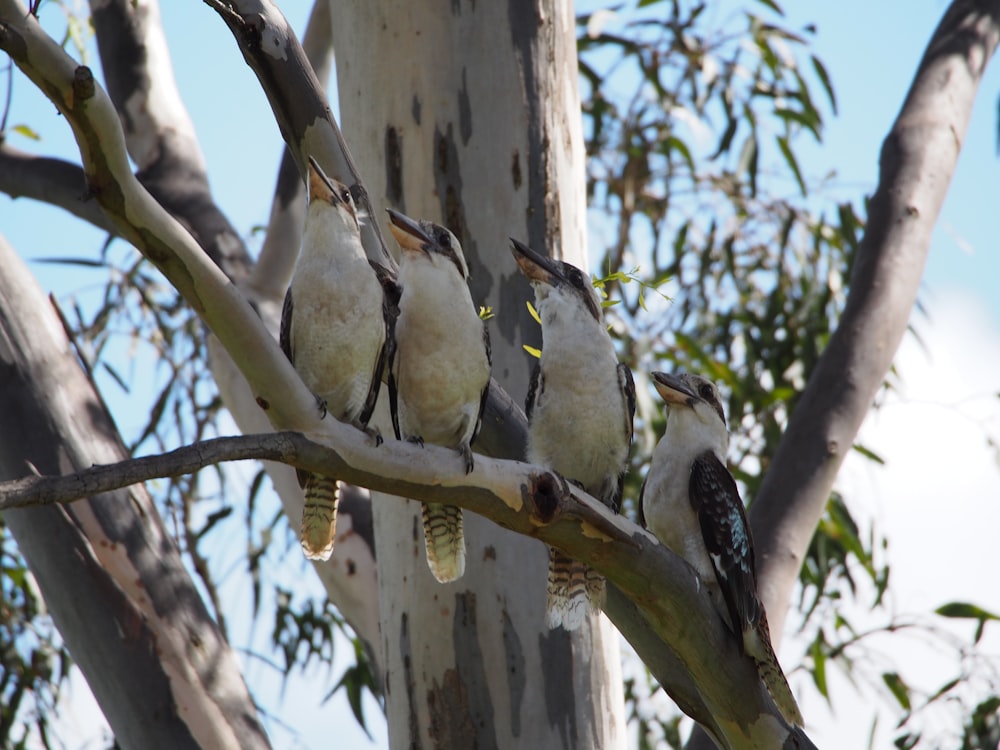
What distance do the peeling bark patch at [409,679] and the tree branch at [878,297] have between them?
0.89m

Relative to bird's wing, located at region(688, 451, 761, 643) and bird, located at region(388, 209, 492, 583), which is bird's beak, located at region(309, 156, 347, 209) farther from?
bird's wing, located at region(688, 451, 761, 643)

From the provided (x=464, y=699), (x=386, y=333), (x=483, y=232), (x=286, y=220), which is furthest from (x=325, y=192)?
(x=286, y=220)

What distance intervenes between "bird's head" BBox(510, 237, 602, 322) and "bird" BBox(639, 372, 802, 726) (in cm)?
41

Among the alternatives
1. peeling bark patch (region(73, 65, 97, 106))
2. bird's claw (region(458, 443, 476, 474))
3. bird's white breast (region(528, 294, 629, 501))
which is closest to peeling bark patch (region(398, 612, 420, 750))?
bird's white breast (region(528, 294, 629, 501))

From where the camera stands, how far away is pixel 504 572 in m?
2.62

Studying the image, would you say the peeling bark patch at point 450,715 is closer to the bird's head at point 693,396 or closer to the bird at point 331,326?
the bird at point 331,326

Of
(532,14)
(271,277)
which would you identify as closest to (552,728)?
(532,14)

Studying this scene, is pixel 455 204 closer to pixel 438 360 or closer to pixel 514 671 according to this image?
pixel 438 360

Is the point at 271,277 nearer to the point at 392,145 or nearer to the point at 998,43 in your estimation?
the point at 392,145

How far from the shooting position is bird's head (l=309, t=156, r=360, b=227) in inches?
86.1

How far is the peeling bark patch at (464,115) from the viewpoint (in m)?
2.77

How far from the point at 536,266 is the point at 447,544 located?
0.60 metres

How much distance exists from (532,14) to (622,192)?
2555 mm

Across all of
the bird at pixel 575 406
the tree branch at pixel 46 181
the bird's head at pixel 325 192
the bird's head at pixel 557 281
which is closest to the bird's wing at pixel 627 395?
the bird at pixel 575 406
